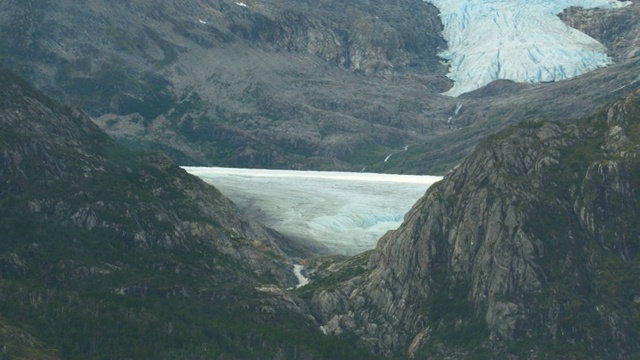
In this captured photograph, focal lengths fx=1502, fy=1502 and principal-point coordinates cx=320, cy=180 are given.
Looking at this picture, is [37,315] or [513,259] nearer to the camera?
[37,315]

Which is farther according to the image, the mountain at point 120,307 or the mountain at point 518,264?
the mountain at point 518,264

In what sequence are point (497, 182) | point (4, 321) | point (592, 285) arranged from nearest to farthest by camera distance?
point (4, 321), point (592, 285), point (497, 182)

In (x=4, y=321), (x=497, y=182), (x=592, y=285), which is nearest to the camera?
(x=4, y=321)

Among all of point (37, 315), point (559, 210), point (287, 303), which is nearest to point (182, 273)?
point (287, 303)

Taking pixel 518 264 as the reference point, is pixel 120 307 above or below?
below

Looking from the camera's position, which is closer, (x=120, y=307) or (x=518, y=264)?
(x=120, y=307)

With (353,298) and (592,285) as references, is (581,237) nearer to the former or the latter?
(592,285)

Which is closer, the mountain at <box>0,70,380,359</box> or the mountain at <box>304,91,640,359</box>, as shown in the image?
the mountain at <box>0,70,380,359</box>

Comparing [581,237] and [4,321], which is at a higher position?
[581,237]
